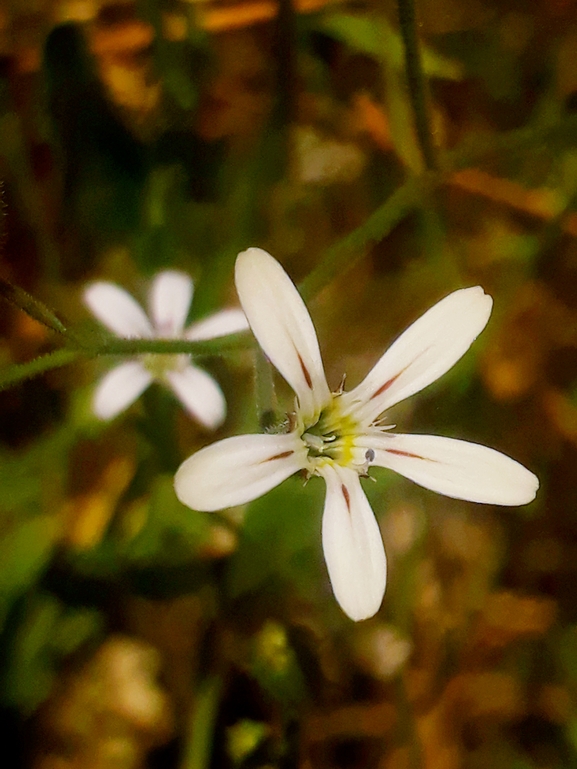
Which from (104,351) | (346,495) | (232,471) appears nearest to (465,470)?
(346,495)

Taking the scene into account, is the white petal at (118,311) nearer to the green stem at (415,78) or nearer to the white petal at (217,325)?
the white petal at (217,325)

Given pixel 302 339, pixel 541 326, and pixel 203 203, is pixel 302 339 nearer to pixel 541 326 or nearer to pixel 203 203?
pixel 203 203

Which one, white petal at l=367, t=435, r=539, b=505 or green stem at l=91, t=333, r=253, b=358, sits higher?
green stem at l=91, t=333, r=253, b=358

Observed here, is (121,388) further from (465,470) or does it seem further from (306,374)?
(465,470)

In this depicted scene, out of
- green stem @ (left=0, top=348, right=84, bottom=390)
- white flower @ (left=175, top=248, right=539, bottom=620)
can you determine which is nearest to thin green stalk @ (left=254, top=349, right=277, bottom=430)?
white flower @ (left=175, top=248, right=539, bottom=620)

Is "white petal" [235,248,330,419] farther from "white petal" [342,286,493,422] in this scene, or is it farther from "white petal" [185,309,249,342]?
"white petal" [185,309,249,342]

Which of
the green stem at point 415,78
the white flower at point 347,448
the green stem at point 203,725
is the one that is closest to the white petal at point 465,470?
the white flower at point 347,448

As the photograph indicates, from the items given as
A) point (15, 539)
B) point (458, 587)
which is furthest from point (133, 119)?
point (458, 587)
